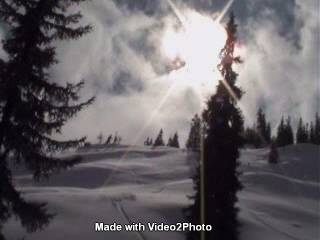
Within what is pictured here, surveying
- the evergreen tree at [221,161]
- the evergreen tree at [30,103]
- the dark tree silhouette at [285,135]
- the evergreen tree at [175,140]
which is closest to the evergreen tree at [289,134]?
the dark tree silhouette at [285,135]

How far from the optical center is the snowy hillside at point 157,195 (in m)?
25.3

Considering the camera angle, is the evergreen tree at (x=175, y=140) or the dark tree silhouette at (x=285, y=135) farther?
the evergreen tree at (x=175, y=140)

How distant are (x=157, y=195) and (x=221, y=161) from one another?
41.9 ft

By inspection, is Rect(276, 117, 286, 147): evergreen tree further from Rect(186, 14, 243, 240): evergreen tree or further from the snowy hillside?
Rect(186, 14, 243, 240): evergreen tree

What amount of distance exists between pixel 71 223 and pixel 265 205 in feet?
67.6

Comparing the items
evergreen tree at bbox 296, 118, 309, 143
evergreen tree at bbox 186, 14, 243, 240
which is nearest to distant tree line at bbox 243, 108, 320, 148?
evergreen tree at bbox 296, 118, 309, 143

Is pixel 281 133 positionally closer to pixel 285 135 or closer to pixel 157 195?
pixel 285 135

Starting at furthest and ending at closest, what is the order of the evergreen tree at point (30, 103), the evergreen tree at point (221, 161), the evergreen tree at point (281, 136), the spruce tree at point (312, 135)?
the spruce tree at point (312, 135)
the evergreen tree at point (281, 136)
the evergreen tree at point (221, 161)
the evergreen tree at point (30, 103)

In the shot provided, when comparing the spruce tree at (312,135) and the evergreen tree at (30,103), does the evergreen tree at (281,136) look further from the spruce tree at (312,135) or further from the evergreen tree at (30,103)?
the evergreen tree at (30,103)

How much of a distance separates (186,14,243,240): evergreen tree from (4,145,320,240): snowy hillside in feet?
6.74

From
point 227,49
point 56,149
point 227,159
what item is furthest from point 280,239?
point 56,149

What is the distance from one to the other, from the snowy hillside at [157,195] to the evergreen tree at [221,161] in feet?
6.74

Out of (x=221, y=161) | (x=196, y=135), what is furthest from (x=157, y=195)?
(x=196, y=135)

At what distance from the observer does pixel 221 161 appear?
85.4 feet
